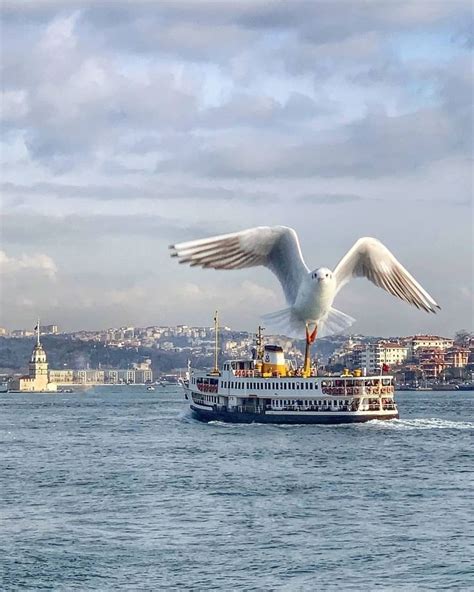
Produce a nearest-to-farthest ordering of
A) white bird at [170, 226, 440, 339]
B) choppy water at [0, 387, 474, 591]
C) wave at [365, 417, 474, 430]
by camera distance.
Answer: choppy water at [0, 387, 474, 591]
white bird at [170, 226, 440, 339]
wave at [365, 417, 474, 430]

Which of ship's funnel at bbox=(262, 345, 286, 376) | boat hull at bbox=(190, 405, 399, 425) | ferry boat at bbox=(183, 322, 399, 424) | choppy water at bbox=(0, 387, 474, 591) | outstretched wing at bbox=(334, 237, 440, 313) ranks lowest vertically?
choppy water at bbox=(0, 387, 474, 591)

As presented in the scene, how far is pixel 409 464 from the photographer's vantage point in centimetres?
2803

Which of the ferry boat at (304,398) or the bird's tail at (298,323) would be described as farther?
the ferry boat at (304,398)

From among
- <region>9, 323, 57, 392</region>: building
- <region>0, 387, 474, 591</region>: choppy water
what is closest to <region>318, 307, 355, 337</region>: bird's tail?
<region>0, 387, 474, 591</region>: choppy water

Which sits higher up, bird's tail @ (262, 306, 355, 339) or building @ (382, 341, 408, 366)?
building @ (382, 341, 408, 366)

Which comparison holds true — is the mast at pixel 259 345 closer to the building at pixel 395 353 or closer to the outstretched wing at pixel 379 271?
the outstretched wing at pixel 379 271

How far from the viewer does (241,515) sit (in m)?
20.4

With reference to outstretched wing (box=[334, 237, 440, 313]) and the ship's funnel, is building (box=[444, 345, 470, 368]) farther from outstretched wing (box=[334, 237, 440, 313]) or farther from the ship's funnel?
outstretched wing (box=[334, 237, 440, 313])

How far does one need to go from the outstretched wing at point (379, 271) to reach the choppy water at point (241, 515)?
3092 mm

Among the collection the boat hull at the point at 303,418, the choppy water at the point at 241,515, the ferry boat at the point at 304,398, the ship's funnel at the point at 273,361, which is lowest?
the choppy water at the point at 241,515

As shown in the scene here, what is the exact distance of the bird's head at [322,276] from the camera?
71.2ft

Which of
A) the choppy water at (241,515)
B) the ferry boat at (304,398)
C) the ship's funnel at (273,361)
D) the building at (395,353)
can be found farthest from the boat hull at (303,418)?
the building at (395,353)

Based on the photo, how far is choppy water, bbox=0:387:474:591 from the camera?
52.9ft

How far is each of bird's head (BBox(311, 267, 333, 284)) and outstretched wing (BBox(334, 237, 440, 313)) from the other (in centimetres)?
60
